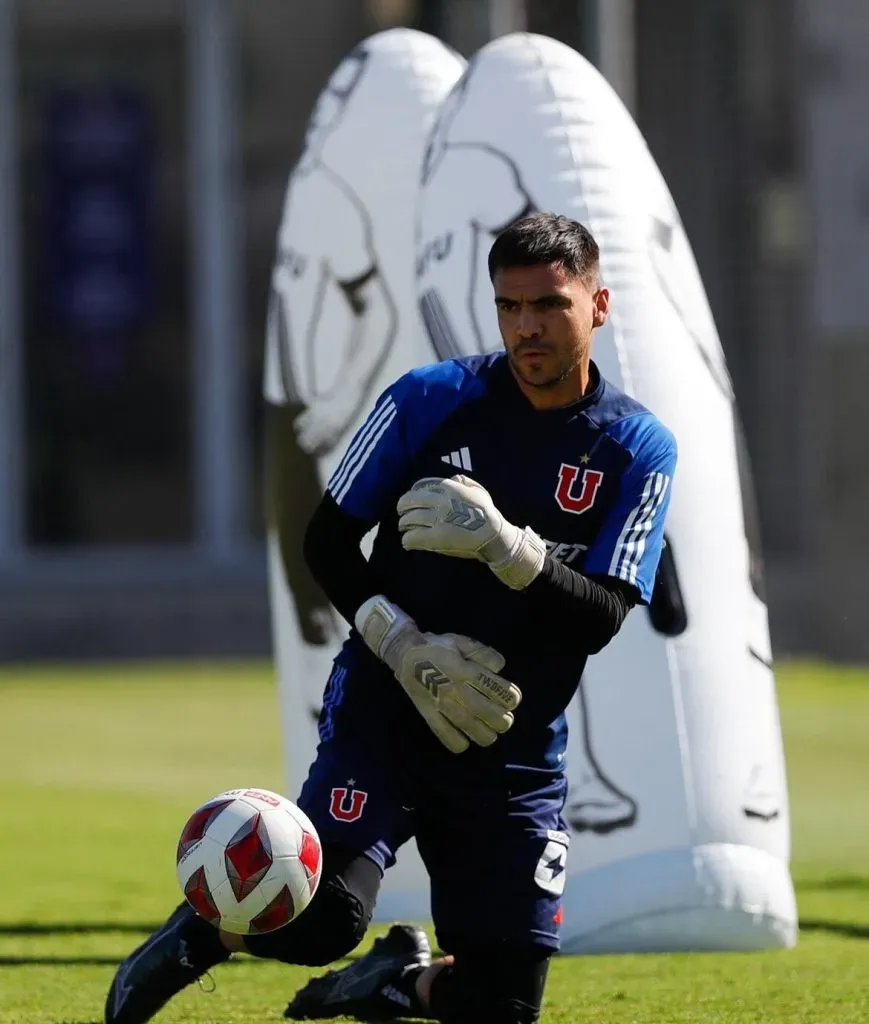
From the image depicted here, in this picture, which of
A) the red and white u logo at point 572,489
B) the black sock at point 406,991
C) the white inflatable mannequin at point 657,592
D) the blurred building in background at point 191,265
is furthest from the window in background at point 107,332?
the red and white u logo at point 572,489

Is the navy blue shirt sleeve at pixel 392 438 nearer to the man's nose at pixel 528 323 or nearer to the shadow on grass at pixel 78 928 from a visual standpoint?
the man's nose at pixel 528 323

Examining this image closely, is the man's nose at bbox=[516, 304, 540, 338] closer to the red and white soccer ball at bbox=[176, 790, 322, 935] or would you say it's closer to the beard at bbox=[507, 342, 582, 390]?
the beard at bbox=[507, 342, 582, 390]

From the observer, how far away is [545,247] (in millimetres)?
4355

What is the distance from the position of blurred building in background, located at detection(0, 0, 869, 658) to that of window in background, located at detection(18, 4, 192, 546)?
2cm

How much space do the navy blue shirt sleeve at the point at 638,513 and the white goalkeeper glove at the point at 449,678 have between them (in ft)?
0.99

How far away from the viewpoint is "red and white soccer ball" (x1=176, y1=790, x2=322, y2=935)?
4289 mm

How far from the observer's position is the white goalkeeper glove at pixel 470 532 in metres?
4.18

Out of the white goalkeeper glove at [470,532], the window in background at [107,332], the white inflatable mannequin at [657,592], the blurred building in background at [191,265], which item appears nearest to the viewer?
the white goalkeeper glove at [470,532]

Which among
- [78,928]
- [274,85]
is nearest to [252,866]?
[78,928]

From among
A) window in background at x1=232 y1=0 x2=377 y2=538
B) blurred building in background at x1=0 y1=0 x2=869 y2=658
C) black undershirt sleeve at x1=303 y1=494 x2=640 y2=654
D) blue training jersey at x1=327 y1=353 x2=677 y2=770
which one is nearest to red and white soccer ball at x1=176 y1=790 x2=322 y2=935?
blue training jersey at x1=327 y1=353 x2=677 y2=770

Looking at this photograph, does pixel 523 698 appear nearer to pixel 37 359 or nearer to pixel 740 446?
pixel 740 446

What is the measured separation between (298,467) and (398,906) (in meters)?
1.45

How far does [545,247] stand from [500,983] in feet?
4.87

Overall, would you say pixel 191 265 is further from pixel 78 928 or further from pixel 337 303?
pixel 78 928
